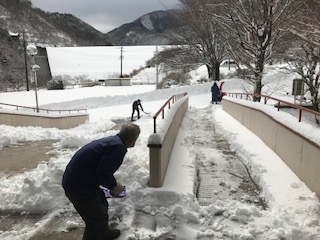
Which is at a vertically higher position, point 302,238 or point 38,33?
point 38,33

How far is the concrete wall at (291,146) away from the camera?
202 inches

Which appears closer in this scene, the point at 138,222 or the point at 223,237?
the point at 223,237

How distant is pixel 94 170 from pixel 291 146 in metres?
4.27

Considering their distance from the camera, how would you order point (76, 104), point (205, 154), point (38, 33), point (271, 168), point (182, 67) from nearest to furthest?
1. point (271, 168)
2. point (205, 154)
3. point (76, 104)
4. point (182, 67)
5. point (38, 33)

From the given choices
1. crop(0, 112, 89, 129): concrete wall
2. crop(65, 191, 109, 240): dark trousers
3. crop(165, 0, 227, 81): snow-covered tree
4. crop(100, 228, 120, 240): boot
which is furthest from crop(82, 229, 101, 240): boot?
crop(165, 0, 227, 81): snow-covered tree

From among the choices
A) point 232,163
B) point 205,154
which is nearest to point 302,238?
point 232,163

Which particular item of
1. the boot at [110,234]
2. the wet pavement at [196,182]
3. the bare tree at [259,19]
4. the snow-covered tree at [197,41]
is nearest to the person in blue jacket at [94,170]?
the boot at [110,234]

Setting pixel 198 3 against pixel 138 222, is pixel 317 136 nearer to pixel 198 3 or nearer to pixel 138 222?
pixel 138 222

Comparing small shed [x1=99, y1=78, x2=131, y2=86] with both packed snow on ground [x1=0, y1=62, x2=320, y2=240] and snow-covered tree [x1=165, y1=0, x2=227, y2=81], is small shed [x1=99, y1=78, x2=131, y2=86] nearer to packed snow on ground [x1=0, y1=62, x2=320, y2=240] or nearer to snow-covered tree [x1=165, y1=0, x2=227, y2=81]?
snow-covered tree [x1=165, y1=0, x2=227, y2=81]

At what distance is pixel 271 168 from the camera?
6371 millimetres

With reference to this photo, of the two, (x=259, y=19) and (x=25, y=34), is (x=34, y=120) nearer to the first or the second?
(x=259, y=19)

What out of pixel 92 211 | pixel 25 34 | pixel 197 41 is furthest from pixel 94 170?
pixel 25 34

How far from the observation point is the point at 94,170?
135 inches

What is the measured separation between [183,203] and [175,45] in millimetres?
37249
